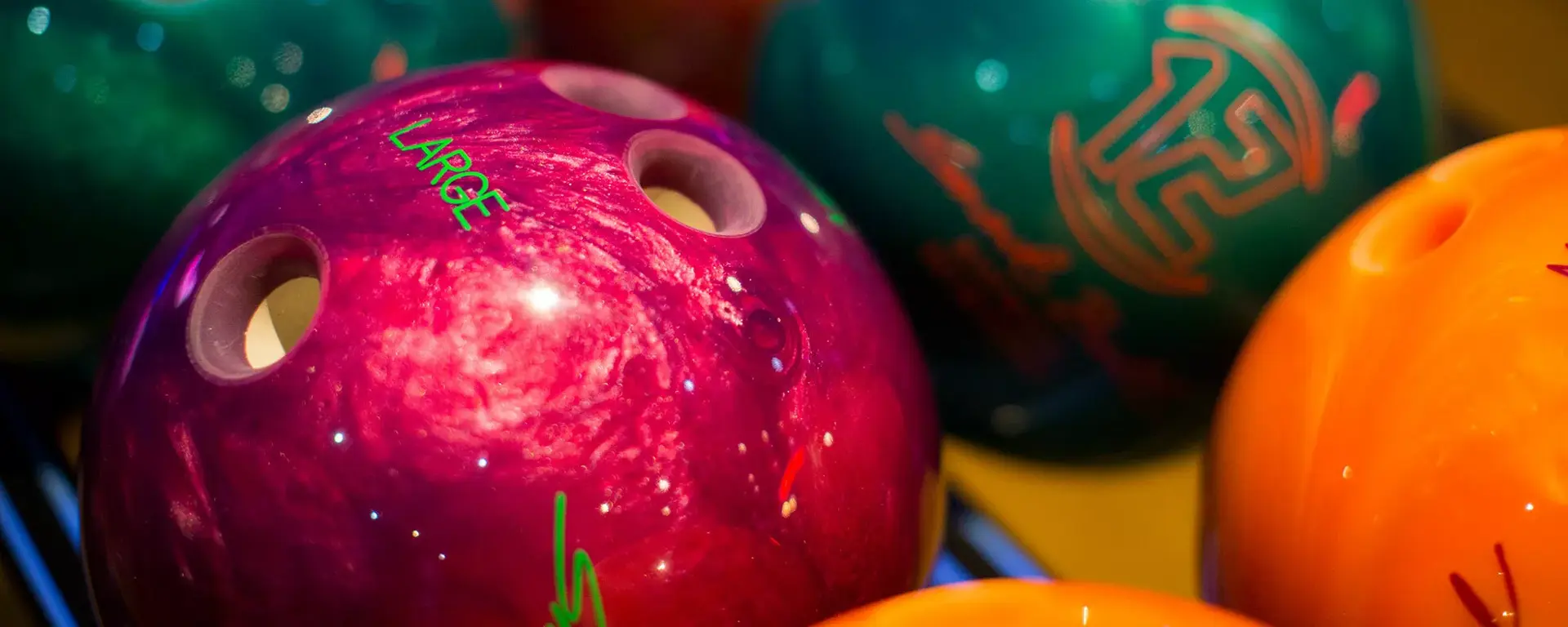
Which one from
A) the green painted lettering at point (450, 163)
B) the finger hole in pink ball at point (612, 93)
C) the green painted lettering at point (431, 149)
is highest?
the finger hole in pink ball at point (612, 93)

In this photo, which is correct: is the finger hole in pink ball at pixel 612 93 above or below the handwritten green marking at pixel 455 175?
above

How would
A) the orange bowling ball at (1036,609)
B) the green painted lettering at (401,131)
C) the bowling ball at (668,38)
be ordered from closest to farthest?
the orange bowling ball at (1036,609)
the green painted lettering at (401,131)
the bowling ball at (668,38)

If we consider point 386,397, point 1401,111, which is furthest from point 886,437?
point 1401,111

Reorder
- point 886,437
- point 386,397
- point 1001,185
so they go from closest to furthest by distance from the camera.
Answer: point 386,397 → point 886,437 → point 1001,185

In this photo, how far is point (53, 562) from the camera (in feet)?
3.84

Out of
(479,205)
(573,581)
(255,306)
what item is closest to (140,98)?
(255,306)

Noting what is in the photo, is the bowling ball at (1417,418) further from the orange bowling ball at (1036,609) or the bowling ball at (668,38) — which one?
the bowling ball at (668,38)

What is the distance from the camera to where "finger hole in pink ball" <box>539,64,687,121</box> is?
0.87 m

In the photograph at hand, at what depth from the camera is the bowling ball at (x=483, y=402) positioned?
686 mm

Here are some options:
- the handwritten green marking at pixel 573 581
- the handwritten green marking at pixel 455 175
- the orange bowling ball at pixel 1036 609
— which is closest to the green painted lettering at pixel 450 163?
the handwritten green marking at pixel 455 175

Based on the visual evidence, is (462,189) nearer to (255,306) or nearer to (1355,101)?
(255,306)

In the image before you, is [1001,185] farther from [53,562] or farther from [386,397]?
[53,562]

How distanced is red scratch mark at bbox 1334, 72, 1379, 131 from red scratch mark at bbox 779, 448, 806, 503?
1.91 feet

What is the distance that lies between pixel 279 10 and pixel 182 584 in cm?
60
